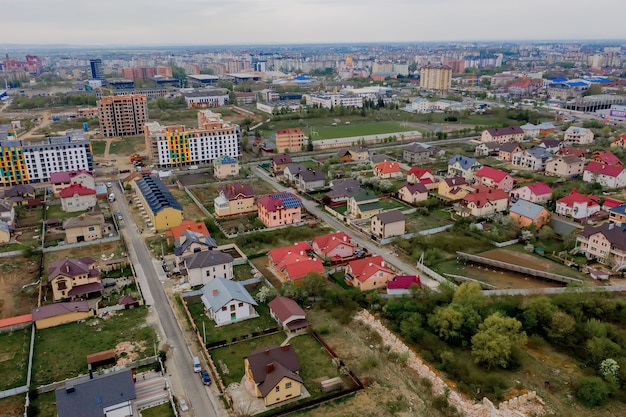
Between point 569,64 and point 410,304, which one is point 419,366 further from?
point 569,64

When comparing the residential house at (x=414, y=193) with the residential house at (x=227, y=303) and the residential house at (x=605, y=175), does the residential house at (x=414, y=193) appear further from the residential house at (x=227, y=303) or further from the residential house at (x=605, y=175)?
the residential house at (x=227, y=303)

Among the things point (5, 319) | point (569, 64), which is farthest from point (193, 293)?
point (569, 64)

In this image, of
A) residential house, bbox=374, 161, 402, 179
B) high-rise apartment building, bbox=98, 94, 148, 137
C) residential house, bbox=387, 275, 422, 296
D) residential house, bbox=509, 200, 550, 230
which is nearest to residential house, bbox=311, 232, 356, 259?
residential house, bbox=387, 275, 422, 296

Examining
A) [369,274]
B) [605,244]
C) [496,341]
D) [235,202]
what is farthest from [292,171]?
[496,341]

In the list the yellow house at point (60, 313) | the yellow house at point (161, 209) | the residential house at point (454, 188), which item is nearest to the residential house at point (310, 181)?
the residential house at point (454, 188)

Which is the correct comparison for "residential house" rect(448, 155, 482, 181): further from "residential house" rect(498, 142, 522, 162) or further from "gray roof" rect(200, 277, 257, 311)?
"gray roof" rect(200, 277, 257, 311)
